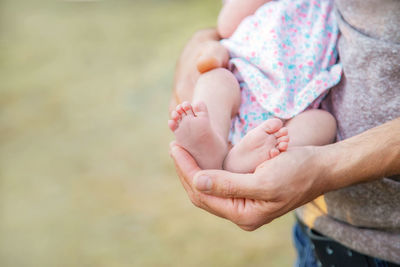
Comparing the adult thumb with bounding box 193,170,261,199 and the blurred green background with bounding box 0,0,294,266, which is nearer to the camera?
the adult thumb with bounding box 193,170,261,199

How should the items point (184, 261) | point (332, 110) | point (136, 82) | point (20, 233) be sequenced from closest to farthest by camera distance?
point (332, 110) → point (184, 261) → point (20, 233) → point (136, 82)

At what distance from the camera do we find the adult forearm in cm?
84

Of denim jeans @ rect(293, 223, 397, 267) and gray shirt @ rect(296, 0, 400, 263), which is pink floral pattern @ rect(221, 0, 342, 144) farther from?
denim jeans @ rect(293, 223, 397, 267)

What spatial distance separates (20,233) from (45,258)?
0.86ft

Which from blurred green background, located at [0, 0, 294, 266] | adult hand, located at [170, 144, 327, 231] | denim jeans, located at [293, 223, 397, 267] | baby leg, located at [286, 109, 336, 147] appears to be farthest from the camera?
blurred green background, located at [0, 0, 294, 266]

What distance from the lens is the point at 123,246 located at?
7.85 feet

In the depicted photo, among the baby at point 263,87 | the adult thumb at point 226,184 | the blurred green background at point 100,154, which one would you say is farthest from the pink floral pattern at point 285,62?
the blurred green background at point 100,154

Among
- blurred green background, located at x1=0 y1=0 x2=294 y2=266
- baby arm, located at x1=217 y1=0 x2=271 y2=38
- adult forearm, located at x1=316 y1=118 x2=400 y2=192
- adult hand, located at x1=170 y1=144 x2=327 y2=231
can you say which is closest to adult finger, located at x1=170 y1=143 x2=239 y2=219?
adult hand, located at x1=170 y1=144 x2=327 y2=231

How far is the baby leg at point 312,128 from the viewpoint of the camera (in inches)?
38.6

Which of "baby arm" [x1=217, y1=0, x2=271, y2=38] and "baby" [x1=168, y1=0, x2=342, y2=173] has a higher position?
"baby arm" [x1=217, y1=0, x2=271, y2=38]

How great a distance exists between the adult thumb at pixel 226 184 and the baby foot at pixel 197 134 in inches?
3.0

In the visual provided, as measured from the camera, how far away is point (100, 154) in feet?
9.78

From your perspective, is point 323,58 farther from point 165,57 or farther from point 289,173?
point 165,57

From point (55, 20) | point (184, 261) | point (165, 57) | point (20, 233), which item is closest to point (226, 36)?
point (184, 261)
